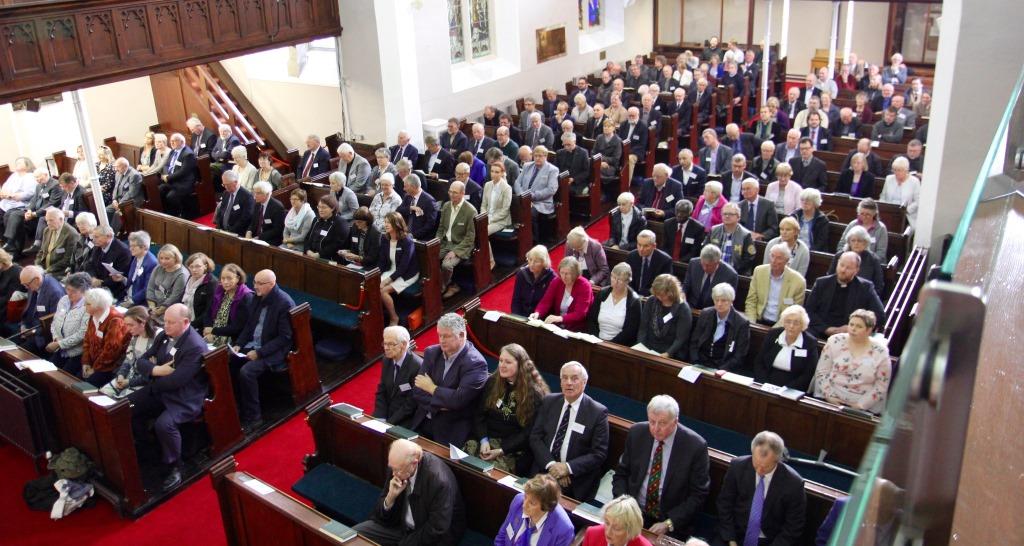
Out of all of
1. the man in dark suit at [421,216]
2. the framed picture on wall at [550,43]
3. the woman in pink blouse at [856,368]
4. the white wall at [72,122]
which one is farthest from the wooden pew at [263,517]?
the framed picture on wall at [550,43]

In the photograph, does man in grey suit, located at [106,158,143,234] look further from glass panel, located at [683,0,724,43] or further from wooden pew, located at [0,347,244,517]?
glass panel, located at [683,0,724,43]

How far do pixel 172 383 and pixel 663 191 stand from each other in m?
5.20

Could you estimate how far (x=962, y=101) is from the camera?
6781 mm

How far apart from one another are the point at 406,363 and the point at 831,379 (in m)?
2.66

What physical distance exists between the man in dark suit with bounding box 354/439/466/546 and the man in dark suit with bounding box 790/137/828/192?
607 cm

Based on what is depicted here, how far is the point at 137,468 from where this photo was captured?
5.52 meters

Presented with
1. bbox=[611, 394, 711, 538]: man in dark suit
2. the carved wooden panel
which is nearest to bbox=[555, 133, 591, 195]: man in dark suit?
the carved wooden panel

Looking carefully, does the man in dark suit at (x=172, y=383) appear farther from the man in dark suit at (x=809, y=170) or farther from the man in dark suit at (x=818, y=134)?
the man in dark suit at (x=818, y=134)

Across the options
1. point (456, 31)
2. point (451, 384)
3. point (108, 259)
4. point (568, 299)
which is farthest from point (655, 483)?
point (456, 31)

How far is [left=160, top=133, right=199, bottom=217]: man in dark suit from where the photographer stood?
10.7 meters

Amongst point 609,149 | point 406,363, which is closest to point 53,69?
point 406,363

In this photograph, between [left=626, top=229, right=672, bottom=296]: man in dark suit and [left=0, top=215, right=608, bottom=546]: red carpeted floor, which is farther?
[left=626, top=229, right=672, bottom=296]: man in dark suit

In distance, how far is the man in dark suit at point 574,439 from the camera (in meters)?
4.62

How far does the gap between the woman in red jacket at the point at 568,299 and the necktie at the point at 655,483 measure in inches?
77.3
